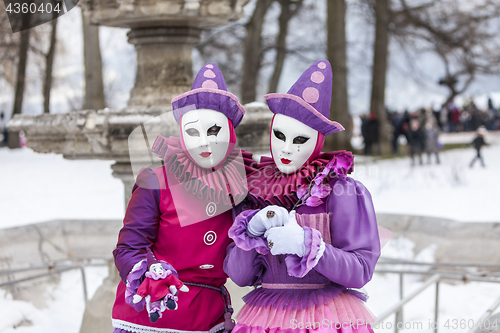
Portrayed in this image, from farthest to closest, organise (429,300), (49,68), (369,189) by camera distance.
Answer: (49,68) < (369,189) < (429,300)

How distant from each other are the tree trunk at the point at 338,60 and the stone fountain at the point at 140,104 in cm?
864

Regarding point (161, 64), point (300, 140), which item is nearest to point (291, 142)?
point (300, 140)

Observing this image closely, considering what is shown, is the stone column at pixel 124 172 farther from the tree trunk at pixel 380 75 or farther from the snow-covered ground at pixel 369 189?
the tree trunk at pixel 380 75

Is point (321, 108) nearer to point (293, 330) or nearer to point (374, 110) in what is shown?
point (293, 330)

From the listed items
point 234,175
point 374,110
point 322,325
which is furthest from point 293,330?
point 374,110

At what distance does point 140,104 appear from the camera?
3.54 m

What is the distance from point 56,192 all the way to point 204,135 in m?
8.13

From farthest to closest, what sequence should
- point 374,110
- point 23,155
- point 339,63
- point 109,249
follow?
1. point 23,155
2. point 374,110
3. point 339,63
4. point 109,249

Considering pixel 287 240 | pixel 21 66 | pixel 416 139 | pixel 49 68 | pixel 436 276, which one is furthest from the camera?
pixel 21 66

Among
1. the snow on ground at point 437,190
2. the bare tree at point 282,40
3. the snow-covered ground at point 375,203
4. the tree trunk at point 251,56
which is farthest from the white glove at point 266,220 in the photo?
the bare tree at point 282,40

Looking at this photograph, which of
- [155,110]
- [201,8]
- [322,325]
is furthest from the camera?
[201,8]

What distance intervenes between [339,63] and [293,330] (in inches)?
418

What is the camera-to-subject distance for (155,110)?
2775mm

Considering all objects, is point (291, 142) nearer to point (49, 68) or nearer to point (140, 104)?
point (140, 104)
